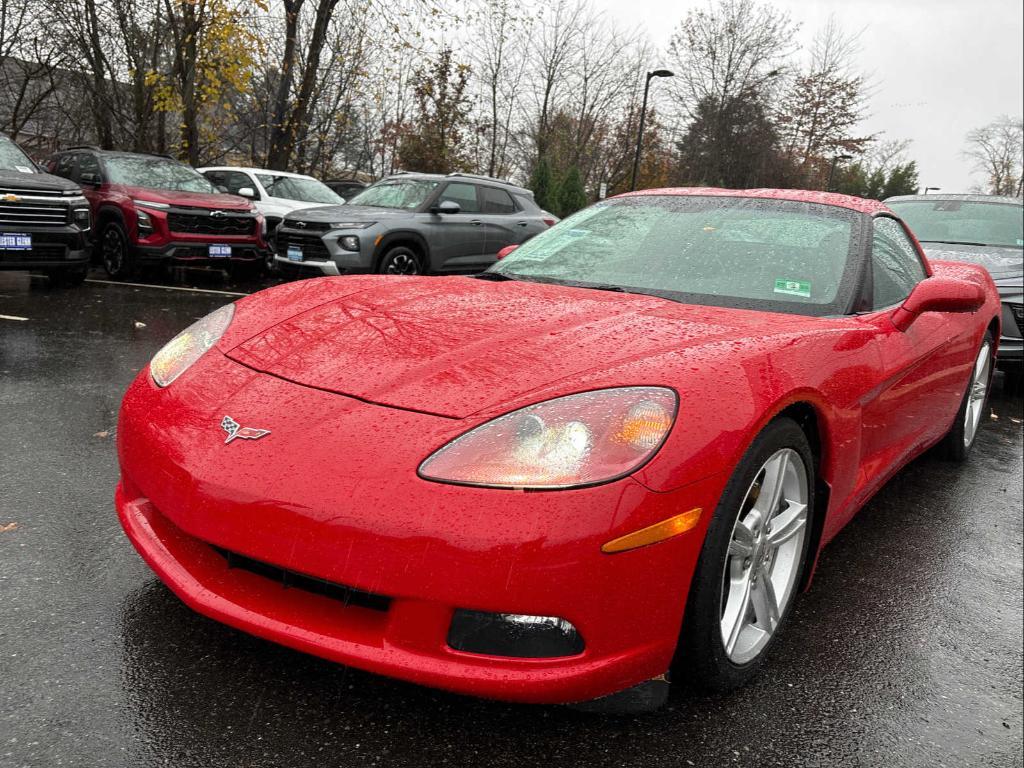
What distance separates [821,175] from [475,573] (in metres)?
44.4

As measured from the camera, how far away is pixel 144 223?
9672mm

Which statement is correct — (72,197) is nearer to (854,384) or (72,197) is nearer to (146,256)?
(146,256)

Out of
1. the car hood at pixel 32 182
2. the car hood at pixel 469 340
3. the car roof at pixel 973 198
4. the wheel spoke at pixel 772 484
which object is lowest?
the wheel spoke at pixel 772 484

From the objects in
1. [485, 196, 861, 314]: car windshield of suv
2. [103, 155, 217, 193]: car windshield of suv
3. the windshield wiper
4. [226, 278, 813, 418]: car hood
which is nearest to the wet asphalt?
[226, 278, 813, 418]: car hood

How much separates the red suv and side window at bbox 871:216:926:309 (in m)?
8.48

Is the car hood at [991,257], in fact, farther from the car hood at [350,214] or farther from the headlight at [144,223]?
the headlight at [144,223]

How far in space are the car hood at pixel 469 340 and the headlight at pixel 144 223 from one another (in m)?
7.96

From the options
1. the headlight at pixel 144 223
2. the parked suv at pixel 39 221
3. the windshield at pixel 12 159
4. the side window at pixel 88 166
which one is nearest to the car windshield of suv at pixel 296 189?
the side window at pixel 88 166

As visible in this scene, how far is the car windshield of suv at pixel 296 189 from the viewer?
498 inches

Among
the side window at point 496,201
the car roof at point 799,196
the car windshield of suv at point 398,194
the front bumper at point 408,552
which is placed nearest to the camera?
the front bumper at point 408,552

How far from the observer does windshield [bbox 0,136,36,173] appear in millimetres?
8766

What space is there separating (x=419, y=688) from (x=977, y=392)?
4.09 meters

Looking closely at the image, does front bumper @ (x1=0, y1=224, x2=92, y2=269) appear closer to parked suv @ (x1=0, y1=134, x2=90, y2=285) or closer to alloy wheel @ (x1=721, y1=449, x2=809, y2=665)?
parked suv @ (x1=0, y1=134, x2=90, y2=285)

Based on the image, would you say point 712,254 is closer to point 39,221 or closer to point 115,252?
point 39,221
